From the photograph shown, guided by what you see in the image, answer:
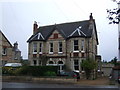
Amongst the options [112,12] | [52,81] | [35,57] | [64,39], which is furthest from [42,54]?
[112,12]

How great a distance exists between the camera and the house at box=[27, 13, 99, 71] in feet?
127

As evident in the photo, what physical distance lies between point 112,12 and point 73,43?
98.5 ft

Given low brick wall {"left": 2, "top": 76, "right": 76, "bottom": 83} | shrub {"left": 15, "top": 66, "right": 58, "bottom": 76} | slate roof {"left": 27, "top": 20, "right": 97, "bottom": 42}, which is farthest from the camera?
slate roof {"left": 27, "top": 20, "right": 97, "bottom": 42}

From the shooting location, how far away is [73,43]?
129ft

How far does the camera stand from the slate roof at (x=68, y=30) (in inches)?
1542

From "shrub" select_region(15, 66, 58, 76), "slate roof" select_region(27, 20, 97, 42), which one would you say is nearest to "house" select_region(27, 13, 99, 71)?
"slate roof" select_region(27, 20, 97, 42)

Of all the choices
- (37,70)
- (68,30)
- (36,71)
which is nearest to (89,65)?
(37,70)

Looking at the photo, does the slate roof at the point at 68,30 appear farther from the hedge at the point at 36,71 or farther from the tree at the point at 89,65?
the hedge at the point at 36,71

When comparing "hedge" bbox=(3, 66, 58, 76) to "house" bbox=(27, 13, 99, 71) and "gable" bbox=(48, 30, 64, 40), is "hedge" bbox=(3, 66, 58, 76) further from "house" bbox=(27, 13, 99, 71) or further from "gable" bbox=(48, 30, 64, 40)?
"gable" bbox=(48, 30, 64, 40)

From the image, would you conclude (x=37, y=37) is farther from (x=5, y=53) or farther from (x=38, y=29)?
(x=5, y=53)

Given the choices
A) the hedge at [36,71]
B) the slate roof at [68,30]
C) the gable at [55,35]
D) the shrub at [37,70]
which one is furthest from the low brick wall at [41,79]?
the gable at [55,35]

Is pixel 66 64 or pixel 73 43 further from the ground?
pixel 73 43

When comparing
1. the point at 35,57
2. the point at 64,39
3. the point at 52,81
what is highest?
the point at 64,39

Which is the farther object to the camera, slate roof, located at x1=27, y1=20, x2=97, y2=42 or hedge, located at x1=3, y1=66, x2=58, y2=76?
slate roof, located at x1=27, y1=20, x2=97, y2=42
